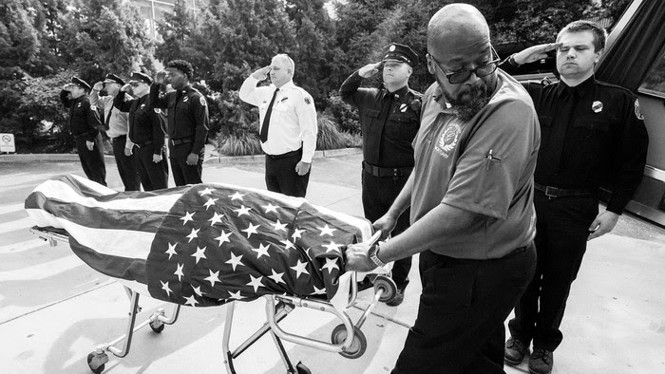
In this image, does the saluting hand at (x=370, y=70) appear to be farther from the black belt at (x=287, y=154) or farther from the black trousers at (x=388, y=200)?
the black belt at (x=287, y=154)

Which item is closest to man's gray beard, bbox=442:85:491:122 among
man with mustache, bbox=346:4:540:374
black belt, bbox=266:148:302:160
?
man with mustache, bbox=346:4:540:374

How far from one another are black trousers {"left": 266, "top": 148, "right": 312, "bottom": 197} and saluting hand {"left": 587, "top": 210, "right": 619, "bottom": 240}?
8.55 feet

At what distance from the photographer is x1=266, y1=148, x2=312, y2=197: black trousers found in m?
4.04

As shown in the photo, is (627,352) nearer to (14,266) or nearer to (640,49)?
(640,49)

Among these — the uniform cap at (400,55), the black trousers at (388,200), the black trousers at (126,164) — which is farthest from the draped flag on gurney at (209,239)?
the black trousers at (126,164)

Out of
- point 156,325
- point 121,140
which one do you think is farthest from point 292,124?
point 121,140

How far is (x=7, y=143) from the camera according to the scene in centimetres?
780

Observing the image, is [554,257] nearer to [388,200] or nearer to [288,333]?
[388,200]

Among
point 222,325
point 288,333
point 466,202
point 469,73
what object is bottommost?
point 222,325

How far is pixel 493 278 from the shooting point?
54.9 inches

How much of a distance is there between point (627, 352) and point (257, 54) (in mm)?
8617

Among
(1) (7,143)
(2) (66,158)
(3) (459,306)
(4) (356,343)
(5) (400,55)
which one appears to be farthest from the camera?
(2) (66,158)

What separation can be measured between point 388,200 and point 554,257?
1204mm

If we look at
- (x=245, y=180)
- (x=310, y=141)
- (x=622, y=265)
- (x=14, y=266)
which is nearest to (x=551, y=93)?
(x=310, y=141)
